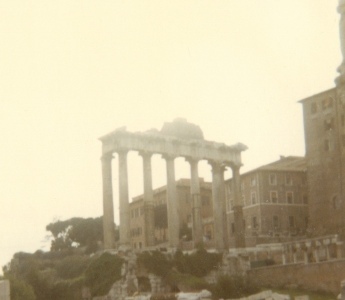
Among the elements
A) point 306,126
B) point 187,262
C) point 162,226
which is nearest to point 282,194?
point 306,126

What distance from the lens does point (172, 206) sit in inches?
1250

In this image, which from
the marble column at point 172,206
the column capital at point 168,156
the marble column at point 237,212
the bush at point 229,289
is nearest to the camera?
the bush at point 229,289

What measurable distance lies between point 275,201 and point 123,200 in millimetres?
19918

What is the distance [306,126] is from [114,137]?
17.8 metres

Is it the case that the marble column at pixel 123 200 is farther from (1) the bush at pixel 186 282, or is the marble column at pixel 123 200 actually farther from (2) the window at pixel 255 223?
(2) the window at pixel 255 223

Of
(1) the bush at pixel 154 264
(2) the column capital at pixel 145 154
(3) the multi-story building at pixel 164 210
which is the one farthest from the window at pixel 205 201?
(1) the bush at pixel 154 264

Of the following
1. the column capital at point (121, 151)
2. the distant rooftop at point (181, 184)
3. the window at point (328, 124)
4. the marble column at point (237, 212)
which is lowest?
the marble column at point (237, 212)

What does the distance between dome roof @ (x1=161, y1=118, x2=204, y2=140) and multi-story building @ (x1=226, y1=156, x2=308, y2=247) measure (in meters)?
13.5

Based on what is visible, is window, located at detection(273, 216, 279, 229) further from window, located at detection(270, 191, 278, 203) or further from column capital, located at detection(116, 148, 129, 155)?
column capital, located at detection(116, 148, 129, 155)

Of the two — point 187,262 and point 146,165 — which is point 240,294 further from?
point 146,165

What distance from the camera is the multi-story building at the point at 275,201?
4666cm

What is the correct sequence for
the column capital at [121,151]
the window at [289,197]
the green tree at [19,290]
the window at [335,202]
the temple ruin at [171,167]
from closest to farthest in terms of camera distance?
the green tree at [19,290]
the temple ruin at [171,167]
the column capital at [121,151]
the window at [335,202]
the window at [289,197]

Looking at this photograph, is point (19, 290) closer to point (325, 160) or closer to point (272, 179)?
point (325, 160)

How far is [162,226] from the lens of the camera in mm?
55062
